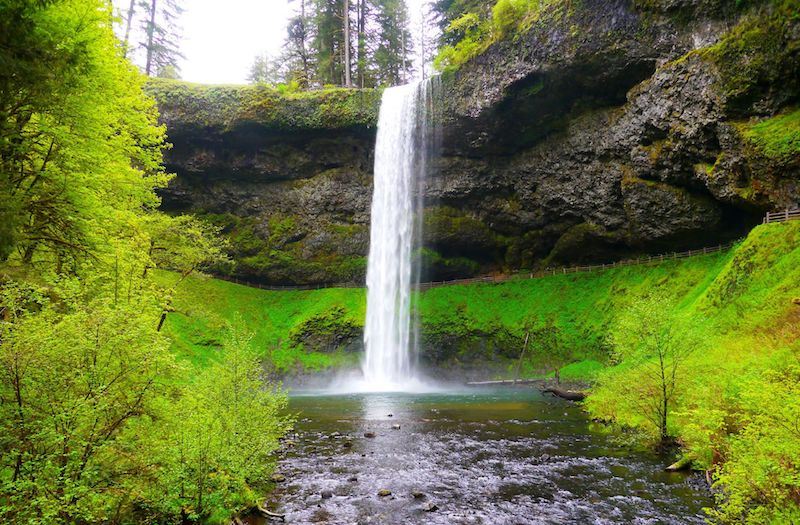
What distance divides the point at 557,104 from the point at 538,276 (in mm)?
14709

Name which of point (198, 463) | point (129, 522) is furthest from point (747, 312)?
point (129, 522)

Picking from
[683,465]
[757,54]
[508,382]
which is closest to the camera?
[683,465]

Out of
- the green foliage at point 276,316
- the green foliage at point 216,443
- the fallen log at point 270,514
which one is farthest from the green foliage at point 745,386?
the green foliage at point 276,316

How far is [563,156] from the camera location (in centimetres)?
3578

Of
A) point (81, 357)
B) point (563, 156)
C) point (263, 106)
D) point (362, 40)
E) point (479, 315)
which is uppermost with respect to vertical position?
point (362, 40)

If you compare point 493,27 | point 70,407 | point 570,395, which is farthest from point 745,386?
point 493,27

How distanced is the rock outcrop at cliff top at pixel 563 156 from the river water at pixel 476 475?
19.5 m

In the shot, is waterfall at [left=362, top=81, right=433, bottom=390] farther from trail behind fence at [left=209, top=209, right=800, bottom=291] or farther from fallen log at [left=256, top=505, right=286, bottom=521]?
fallen log at [left=256, top=505, right=286, bottom=521]

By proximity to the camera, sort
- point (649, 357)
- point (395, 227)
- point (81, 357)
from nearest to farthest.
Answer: point (81, 357) → point (649, 357) → point (395, 227)

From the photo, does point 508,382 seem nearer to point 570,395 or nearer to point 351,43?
point 570,395

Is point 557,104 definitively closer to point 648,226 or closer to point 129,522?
point 648,226

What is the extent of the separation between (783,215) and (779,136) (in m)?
4.07

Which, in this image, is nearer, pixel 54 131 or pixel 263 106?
pixel 54 131

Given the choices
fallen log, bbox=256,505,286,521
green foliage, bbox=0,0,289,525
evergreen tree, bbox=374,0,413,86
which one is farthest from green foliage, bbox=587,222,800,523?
evergreen tree, bbox=374,0,413,86
